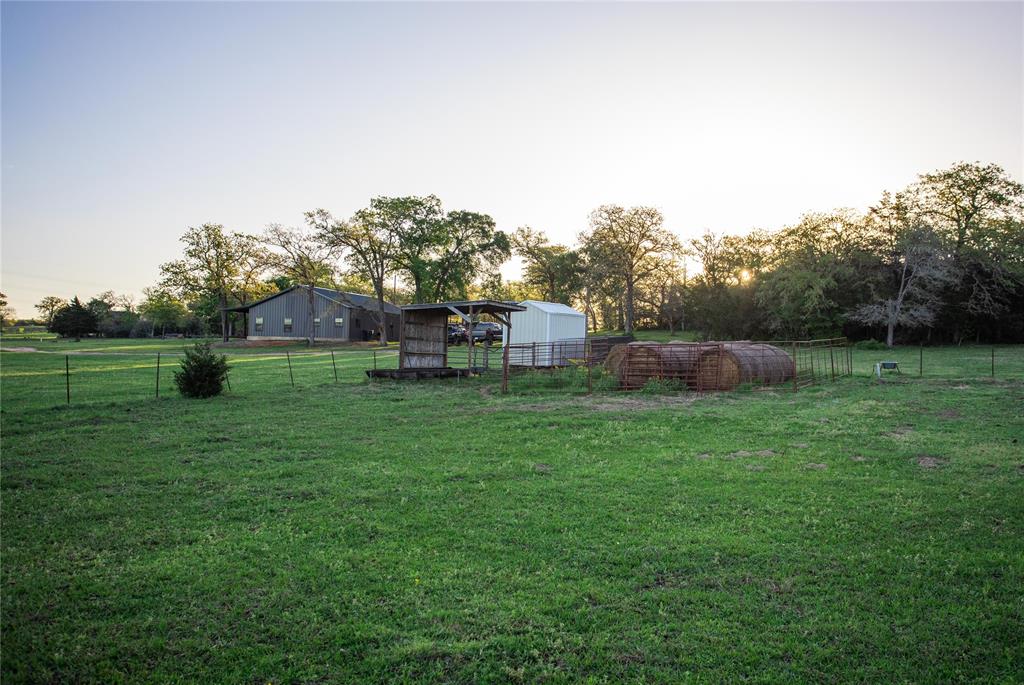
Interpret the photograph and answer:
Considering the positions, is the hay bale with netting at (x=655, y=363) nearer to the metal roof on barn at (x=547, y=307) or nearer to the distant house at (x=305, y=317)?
the metal roof on barn at (x=547, y=307)

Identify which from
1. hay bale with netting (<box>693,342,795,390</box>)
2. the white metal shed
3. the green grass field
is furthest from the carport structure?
the green grass field

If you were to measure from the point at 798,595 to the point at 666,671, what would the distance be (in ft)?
5.54

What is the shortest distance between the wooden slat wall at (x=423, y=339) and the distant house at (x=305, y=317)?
83.9ft

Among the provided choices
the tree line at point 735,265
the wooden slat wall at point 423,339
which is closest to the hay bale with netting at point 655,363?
the wooden slat wall at point 423,339

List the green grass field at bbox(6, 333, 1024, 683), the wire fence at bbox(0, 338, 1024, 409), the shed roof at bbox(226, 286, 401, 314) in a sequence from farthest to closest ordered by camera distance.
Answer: the shed roof at bbox(226, 286, 401, 314) < the wire fence at bbox(0, 338, 1024, 409) < the green grass field at bbox(6, 333, 1024, 683)

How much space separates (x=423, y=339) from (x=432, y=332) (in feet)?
2.34

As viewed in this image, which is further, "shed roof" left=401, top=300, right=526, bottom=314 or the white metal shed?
the white metal shed

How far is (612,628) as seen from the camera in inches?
164

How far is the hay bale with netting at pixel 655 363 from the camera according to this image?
59.4 feet

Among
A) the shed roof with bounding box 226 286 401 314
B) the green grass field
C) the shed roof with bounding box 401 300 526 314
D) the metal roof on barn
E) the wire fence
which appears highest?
the shed roof with bounding box 226 286 401 314

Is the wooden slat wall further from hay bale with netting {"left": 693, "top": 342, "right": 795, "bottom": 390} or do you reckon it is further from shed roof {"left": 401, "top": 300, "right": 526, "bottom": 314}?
hay bale with netting {"left": 693, "top": 342, "right": 795, "bottom": 390}

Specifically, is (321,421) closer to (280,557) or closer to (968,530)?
(280,557)

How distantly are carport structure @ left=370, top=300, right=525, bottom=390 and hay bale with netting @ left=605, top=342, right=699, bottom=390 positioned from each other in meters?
5.76

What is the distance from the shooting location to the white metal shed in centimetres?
3142
